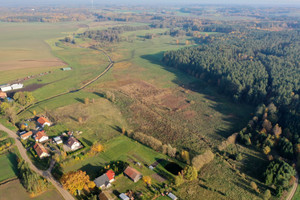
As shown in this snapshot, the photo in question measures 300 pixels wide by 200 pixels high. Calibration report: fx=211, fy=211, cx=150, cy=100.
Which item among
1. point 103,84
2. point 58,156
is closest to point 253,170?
point 58,156

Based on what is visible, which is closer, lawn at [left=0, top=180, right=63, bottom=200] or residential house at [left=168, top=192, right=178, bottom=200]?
lawn at [left=0, top=180, right=63, bottom=200]

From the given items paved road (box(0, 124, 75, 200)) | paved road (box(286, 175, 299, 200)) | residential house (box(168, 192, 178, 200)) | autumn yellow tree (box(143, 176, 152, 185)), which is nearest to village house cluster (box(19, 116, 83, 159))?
paved road (box(0, 124, 75, 200))

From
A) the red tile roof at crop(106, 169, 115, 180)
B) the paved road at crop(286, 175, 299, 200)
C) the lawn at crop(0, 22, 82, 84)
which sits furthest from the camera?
the lawn at crop(0, 22, 82, 84)

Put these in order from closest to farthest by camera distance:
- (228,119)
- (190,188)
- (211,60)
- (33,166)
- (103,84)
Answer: (190,188) < (33,166) < (228,119) < (103,84) < (211,60)

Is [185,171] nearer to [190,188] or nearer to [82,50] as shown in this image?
[190,188]

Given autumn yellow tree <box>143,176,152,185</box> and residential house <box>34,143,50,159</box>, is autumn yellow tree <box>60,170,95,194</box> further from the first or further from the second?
residential house <box>34,143,50,159</box>

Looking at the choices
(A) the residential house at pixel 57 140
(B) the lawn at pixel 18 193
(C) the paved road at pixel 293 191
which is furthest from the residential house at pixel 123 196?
(C) the paved road at pixel 293 191
